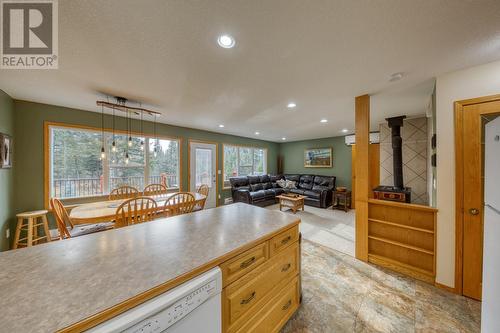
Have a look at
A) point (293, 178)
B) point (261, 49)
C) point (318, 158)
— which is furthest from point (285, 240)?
point (318, 158)

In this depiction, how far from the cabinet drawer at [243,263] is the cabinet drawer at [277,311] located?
35 centimetres

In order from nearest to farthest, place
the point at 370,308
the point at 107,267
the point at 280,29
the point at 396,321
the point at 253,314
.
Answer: the point at 107,267
the point at 253,314
the point at 280,29
the point at 396,321
the point at 370,308

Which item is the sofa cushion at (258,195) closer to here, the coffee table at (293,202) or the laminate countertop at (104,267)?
the coffee table at (293,202)

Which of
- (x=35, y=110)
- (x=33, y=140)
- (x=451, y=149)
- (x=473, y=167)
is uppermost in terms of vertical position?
(x=35, y=110)

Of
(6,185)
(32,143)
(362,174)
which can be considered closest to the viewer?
(362,174)

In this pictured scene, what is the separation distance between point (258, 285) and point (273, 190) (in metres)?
5.00

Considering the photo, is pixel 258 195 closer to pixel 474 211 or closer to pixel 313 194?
pixel 313 194

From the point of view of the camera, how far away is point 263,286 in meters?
1.25

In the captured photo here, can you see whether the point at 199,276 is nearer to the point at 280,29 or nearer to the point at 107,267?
the point at 107,267

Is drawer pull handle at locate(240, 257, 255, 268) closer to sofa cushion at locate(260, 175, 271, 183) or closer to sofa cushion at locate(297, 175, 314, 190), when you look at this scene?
sofa cushion at locate(260, 175, 271, 183)

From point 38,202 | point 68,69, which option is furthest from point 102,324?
point 38,202

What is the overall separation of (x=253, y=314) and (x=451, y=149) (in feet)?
8.75

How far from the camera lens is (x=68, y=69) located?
1.91 m

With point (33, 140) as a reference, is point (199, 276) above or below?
below
